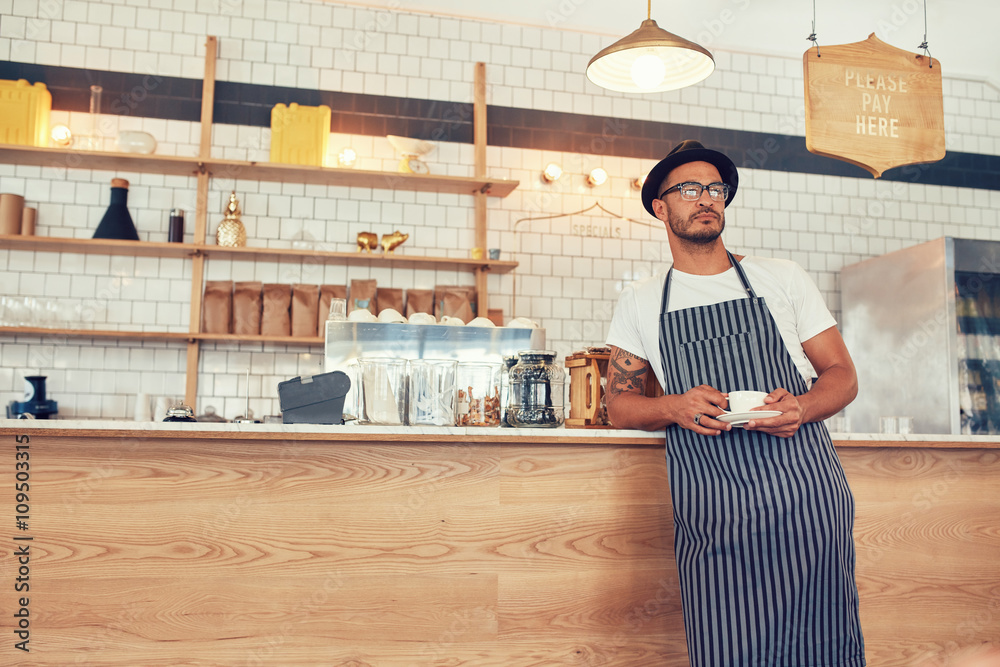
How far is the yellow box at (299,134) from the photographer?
4477 mm

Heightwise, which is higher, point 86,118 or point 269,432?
point 86,118

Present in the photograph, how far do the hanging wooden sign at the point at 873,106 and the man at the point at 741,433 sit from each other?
928 millimetres

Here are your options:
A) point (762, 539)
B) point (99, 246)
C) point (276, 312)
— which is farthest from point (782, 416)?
point (99, 246)

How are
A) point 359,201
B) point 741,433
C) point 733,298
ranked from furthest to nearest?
point 359,201
point 733,298
point 741,433

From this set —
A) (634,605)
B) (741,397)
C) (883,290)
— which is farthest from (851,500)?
(883,290)

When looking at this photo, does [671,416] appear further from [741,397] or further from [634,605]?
[634,605]

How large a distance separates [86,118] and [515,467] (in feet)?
12.3

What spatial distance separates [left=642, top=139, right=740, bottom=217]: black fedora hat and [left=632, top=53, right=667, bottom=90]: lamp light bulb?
0.87 meters

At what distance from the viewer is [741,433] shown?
1.94 m

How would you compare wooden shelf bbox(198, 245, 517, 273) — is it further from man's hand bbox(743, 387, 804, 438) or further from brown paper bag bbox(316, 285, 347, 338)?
man's hand bbox(743, 387, 804, 438)

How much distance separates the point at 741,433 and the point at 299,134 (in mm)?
3428

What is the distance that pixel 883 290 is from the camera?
485cm

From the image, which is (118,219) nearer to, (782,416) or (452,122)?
(452,122)

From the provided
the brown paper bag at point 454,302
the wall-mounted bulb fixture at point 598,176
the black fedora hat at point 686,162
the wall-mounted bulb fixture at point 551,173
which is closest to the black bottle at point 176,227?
the brown paper bag at point 454,302
